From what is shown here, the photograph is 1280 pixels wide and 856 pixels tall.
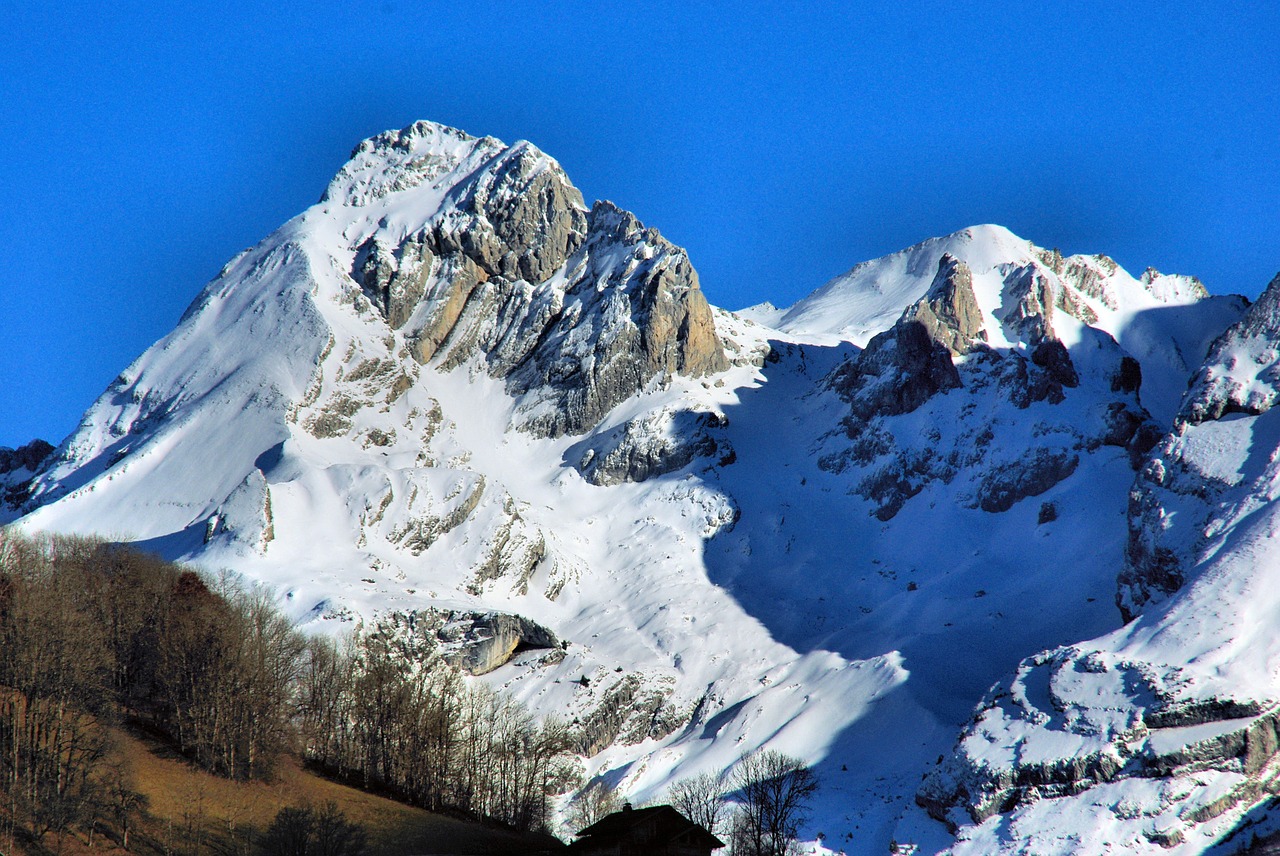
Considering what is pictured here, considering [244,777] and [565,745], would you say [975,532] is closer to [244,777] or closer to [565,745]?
[565,745]

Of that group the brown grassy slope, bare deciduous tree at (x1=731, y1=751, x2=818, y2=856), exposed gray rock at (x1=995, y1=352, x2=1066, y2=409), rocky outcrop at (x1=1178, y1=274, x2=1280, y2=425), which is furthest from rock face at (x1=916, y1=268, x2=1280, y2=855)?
exposed gray rock at (x1=995, y1=352, x2=1066, y2=409)

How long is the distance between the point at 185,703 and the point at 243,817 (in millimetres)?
11970

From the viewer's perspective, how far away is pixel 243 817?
85.9 metres

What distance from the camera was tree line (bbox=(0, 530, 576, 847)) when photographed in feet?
261

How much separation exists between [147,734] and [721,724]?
65.4 m

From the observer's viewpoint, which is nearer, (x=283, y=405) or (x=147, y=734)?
(x=147, y=734)

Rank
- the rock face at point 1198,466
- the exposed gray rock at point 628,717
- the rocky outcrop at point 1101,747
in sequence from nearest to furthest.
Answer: the rocky outcrop at point 1101,747 < the rock face at point 1198,466 < the exposed gray rock at point 628,717

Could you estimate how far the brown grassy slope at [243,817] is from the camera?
8000 centimetres

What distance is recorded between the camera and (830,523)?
187750mm

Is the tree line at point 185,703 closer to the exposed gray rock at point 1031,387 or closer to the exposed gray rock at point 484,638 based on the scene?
the exposed gray rock at point 484,638

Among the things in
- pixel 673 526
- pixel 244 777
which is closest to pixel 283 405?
pixel 673 526

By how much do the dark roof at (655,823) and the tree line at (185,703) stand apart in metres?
18.8

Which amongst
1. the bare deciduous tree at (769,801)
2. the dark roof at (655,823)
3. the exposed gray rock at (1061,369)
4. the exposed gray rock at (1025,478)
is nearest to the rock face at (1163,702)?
the bare deciduous tree at (769,801)

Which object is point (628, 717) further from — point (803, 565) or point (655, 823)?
point (655, 823)
